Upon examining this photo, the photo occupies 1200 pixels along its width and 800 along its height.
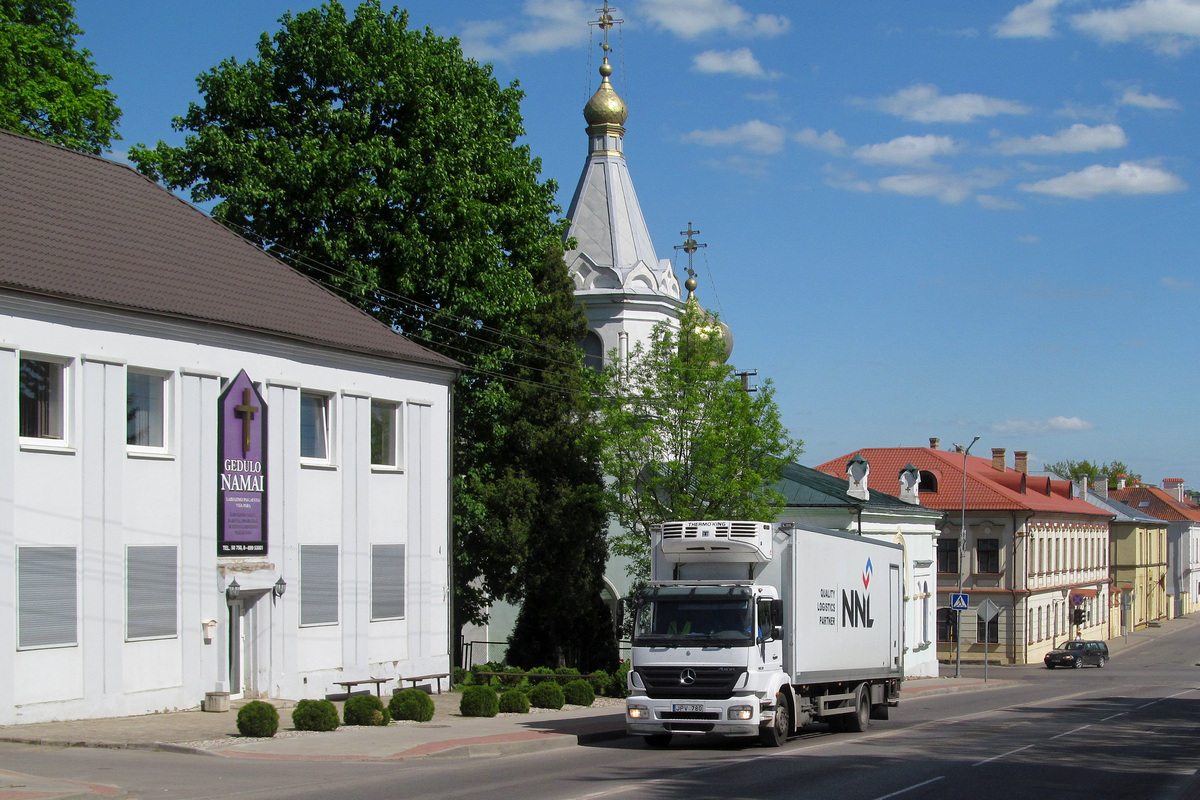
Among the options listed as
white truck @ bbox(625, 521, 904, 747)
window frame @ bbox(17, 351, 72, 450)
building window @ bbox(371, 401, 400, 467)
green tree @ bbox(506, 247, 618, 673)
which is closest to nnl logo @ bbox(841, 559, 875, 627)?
white truck @ bbox(625, 521, 904, 747)

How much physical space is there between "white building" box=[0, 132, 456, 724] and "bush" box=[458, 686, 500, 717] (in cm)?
374

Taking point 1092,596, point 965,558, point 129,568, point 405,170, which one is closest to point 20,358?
point 129,568

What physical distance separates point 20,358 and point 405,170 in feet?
45.0

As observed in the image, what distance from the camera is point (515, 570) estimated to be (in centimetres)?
3528

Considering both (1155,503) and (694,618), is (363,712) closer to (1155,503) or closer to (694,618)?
(694,618)

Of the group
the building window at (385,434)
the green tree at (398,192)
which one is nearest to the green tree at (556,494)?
the green tree at (398,192)

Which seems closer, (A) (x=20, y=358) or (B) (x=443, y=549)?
(A) (x=20, y=358)

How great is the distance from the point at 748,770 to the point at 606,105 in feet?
119

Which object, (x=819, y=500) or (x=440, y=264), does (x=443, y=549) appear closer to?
(x=440, y=264)

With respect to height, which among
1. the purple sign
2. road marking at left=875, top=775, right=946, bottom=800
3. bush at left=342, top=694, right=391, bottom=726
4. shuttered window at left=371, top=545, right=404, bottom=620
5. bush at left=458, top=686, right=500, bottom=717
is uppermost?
the purple sign

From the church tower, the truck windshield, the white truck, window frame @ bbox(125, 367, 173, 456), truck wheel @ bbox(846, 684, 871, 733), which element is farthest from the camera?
the church tower

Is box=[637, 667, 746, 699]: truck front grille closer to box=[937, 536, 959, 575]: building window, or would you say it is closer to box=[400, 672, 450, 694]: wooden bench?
box=[400, 672, 450, 694]: wooden bench

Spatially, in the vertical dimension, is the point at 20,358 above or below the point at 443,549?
above

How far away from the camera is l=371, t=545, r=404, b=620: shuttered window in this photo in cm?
2795
